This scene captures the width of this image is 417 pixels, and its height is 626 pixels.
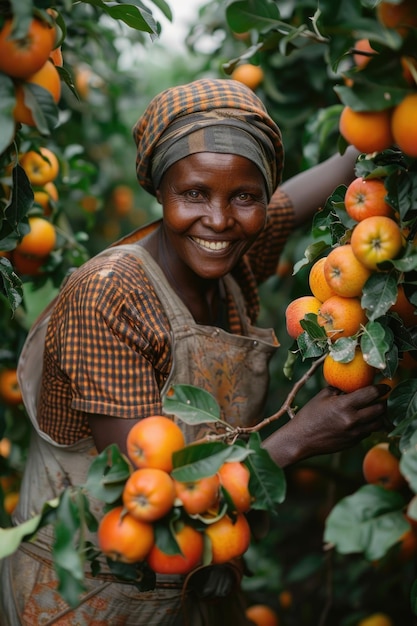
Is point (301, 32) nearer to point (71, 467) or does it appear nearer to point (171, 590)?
point (71, 467)

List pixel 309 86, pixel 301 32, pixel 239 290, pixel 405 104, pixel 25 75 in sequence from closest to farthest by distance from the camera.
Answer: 1. pixel 405 104
2. pixel 25 75
3. pixel 301 32
4. pixel 239 290
5. pixel 309 86

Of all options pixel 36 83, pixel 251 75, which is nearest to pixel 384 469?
pixel 36 83

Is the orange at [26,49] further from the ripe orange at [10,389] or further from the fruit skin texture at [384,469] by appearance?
the ripe orange at [10,389]

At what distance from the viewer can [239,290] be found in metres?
2.07

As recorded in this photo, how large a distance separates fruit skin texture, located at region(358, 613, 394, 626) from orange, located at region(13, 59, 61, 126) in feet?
6.22

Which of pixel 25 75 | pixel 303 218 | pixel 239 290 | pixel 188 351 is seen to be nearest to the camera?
pixel 25 75

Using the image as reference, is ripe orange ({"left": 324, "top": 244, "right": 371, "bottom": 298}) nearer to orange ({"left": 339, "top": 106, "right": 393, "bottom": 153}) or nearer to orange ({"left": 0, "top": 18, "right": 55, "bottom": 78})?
orange ({"left": 339, "top": 106, "right": 393, "bottom": 153})

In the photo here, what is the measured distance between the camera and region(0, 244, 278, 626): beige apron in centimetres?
170

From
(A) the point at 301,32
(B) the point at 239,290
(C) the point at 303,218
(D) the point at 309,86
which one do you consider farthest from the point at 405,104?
(D) the point at 309,86

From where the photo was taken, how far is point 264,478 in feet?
4.04

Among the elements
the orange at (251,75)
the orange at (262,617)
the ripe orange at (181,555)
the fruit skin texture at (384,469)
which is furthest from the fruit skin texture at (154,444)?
the orange at (251,75)

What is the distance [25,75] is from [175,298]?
2.17ft

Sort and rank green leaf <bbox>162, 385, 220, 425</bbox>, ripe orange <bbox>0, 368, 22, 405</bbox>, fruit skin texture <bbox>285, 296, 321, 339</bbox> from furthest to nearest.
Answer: ripe orange <bbox>0, 368, 22, 405</bbox>
fruit skin texture <bbox>285, 296, 321, 339</bbox>
green leaf <bbox>162, 385, 220, 425</bbox>

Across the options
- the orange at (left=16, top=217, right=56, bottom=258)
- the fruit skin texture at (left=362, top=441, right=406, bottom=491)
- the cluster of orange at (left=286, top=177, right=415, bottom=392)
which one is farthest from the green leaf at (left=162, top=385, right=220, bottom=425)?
the orange at (left=16, top=217, right=56, bottom=258)
